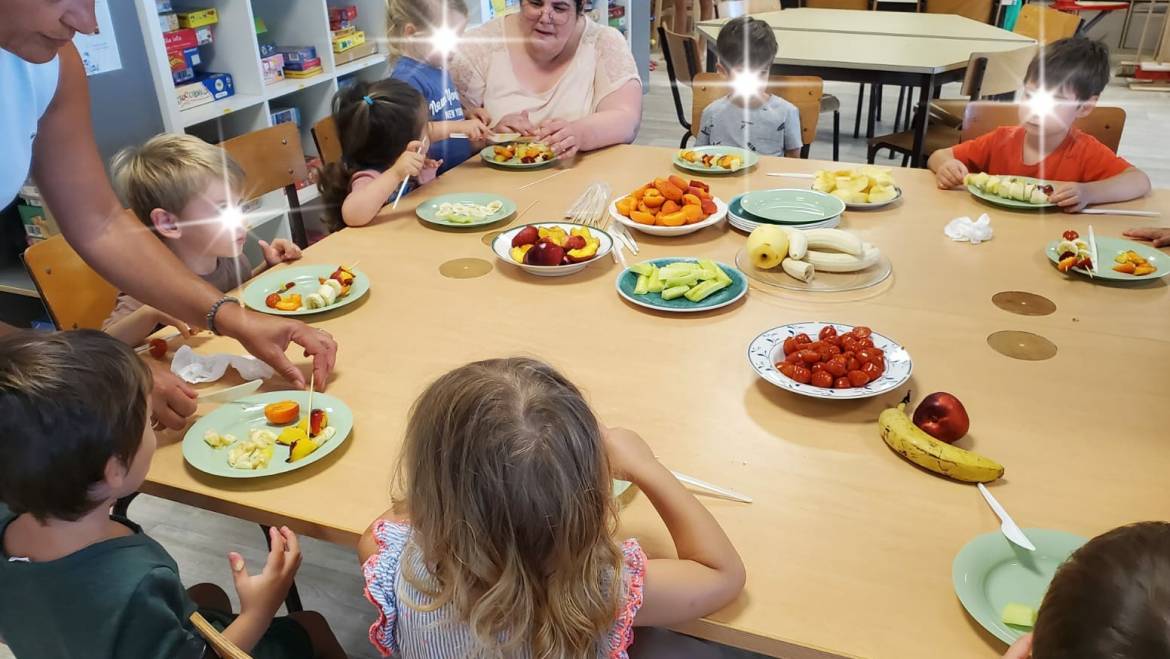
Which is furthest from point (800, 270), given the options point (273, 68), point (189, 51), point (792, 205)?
point (273, 68)

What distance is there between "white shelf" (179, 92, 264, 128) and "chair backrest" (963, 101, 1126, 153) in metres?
2.48

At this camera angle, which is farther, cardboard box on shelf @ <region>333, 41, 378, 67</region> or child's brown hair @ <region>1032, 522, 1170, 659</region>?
cardboard box on shelf @ <region>333, 41, 378, 67</region>

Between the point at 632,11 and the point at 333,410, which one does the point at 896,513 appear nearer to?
the point at 333,410

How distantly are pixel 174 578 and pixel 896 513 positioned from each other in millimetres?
845

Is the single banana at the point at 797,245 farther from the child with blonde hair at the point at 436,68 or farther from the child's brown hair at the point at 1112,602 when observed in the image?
the child with blonde hair at the point at 436,68

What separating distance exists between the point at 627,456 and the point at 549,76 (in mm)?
1762

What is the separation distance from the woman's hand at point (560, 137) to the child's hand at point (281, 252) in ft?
2.60

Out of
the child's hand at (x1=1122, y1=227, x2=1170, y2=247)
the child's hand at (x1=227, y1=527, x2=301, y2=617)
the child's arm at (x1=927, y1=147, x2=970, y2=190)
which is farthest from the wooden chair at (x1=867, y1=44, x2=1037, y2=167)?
the child's hand at (x1=227, y1=527, x2=301, y2=617)

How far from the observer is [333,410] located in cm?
113

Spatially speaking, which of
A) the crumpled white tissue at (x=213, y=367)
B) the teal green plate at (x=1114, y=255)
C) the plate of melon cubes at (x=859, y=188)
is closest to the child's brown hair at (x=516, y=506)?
the crumpled white tissue at (x=213, y=367)

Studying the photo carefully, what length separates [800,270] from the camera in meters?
1.51

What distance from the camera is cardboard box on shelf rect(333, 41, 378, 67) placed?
3.54 m

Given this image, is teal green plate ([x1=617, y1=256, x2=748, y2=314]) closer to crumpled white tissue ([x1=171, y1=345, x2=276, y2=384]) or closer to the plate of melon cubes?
the plate of melon cubes

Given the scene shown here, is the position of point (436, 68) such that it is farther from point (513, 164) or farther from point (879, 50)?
point (879, 50)
